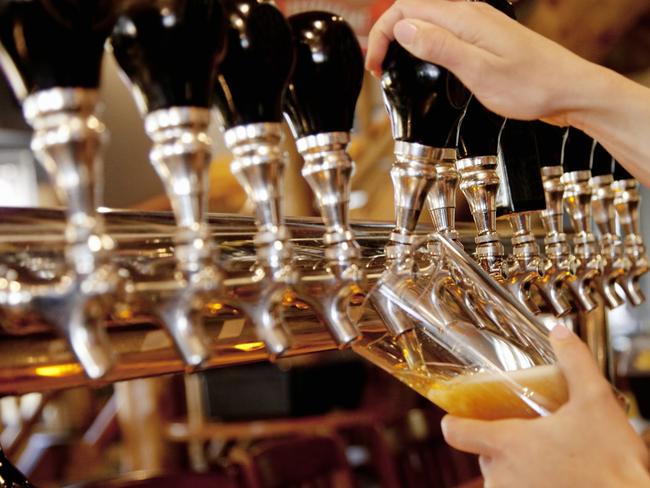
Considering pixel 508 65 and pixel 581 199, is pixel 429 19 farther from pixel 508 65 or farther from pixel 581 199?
pixel 581 199

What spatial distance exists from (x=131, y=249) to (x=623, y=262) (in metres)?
0.69

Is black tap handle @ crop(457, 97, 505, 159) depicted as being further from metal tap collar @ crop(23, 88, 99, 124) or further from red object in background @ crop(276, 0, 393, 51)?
red object in background @ crop(276, 0, 393, 51)

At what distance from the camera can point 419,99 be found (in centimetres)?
56

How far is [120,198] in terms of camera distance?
206 inches

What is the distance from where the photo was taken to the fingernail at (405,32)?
560 mm

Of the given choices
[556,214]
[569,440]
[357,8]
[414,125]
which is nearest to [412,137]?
[414,125]

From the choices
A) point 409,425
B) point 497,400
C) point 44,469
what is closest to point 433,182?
point 497,400

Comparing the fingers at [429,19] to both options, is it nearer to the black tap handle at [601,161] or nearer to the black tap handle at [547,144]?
the black tap handle at [547,144]

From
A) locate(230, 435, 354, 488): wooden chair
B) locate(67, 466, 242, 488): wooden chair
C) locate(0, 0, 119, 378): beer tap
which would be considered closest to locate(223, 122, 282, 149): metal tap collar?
locate(0, 0, 119, 378): beer tap

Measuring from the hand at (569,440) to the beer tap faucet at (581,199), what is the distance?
305 millimetres

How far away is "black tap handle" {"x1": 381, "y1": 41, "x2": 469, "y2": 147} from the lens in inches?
22.2

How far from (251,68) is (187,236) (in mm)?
114

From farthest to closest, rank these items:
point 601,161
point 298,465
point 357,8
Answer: point 357,8 < point 298,465 < point 601,161

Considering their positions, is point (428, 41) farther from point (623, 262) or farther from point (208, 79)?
point (623, 262)
